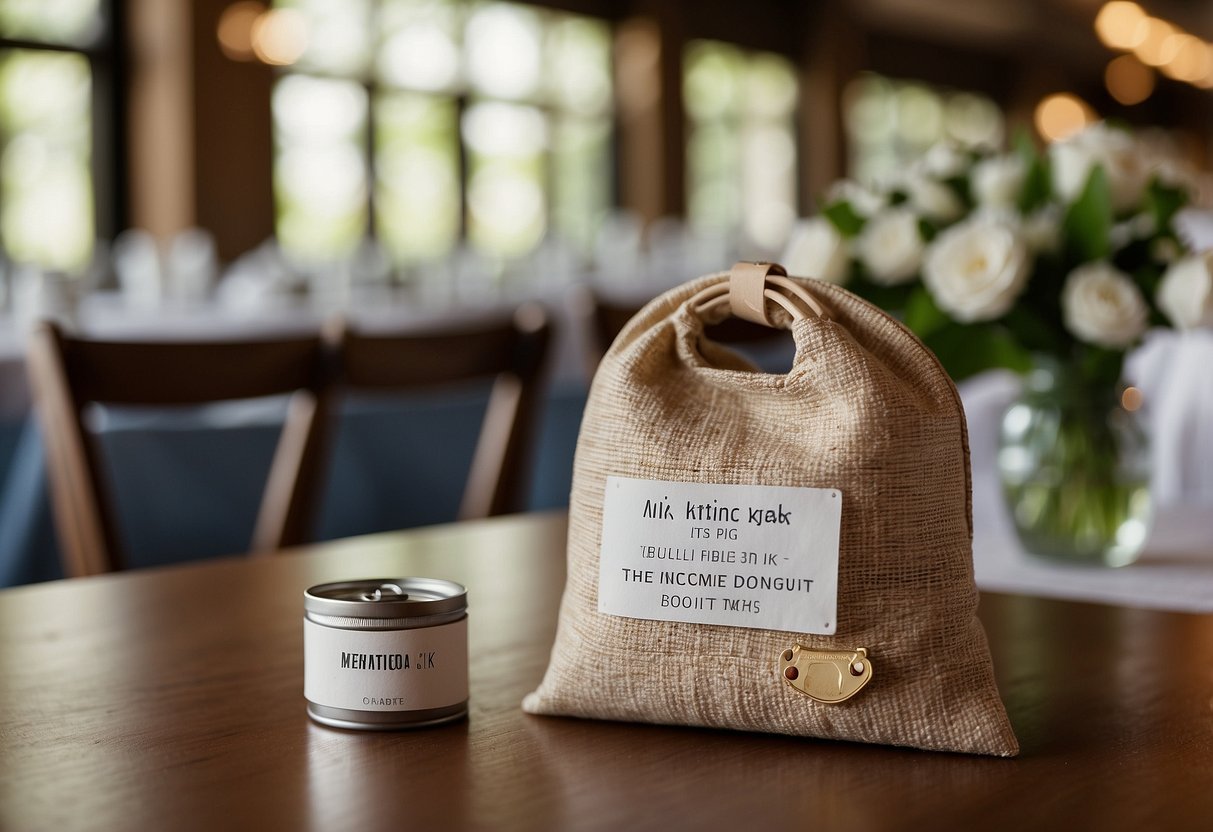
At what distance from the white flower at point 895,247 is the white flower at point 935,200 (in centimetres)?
2

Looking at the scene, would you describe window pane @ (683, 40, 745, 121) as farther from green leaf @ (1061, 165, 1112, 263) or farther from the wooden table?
the wooden table

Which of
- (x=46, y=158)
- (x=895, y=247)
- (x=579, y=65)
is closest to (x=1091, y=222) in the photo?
(x=895, y=247)

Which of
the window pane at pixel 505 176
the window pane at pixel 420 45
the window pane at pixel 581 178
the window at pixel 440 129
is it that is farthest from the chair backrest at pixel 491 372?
the window pane at pixel 581 178

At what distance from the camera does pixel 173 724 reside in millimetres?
634

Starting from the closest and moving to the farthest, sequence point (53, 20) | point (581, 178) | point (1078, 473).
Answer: point (1078, 473) → point (53, 20) → point (581, 178)

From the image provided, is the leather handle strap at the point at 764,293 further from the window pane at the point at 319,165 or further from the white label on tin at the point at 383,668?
the window pane at the point at 319,165

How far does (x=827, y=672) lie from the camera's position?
588 millimetres

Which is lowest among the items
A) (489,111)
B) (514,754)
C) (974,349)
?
(514,754)

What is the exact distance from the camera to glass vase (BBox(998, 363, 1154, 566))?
3.71 feet

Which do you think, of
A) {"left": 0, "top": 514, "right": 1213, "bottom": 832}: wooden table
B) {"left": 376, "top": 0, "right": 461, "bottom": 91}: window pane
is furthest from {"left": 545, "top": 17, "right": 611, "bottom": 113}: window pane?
{"left": 0, "top": 514, "right": 1213, "bottom": 832}: wooden table

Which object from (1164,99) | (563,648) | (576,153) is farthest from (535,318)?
(1164,99)

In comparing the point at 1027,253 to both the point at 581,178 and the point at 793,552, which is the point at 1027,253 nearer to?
the point at 793,552

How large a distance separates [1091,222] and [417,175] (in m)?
7.50

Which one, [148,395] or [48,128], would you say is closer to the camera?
[148,395]
